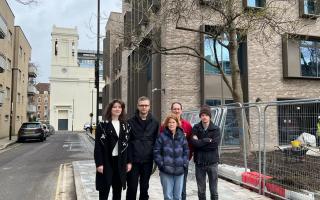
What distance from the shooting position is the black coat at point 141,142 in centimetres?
582

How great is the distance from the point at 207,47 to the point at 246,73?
2446 millimetres

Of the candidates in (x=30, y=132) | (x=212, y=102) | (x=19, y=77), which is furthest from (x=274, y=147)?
(x=19, y=77)

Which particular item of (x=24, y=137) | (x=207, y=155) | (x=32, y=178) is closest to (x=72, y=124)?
(x=24, y=137)

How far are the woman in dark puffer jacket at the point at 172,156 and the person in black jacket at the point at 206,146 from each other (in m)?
0.53

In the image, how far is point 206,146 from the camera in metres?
6.36

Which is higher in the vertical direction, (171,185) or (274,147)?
(274,147)

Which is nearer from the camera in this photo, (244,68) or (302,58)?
(244,68)

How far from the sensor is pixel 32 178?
11.7 metres

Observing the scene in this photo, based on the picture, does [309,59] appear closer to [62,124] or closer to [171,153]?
[171,153]

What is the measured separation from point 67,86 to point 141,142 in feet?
287

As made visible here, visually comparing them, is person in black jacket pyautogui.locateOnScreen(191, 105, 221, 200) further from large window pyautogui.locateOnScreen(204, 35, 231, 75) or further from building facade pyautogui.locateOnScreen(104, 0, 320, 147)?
large window pyautogui.locateOnScreen(204, 35, 231, 75)

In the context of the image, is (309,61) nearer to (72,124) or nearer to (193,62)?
(193,62)

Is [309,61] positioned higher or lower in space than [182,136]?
higher

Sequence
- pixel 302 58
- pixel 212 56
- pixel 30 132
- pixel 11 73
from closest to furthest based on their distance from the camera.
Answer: pixel 212 56 → pixel 302 58 → pixel 30 132 → pixel 11 73
